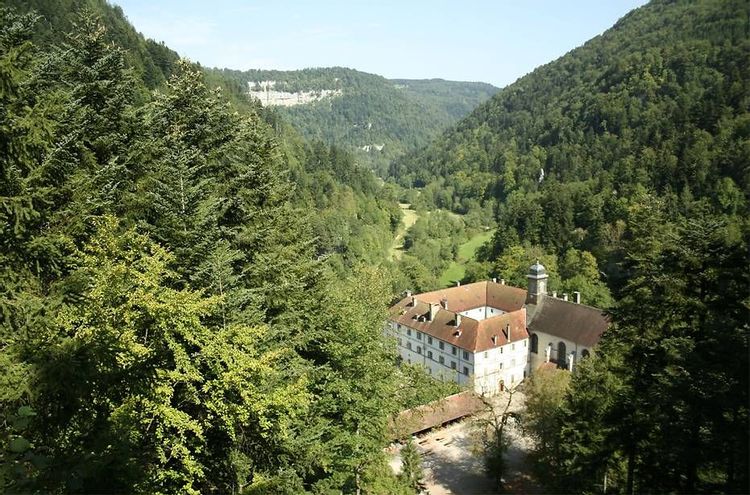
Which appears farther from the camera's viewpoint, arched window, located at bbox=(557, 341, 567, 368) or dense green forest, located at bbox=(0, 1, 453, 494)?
arched window, located at bbox=(557, 341, 567, 368)

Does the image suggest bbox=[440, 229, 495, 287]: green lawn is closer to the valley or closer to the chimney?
the chimney

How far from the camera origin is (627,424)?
17.3m

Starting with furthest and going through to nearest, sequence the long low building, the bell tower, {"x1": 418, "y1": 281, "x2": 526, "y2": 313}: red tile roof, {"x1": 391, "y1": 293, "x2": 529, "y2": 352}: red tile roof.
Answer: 1. {"x1": 418, "y1": 281, "x2": 526, "y2": 313}: red tile roof
2. the bell tower
3. {"x1": 391, "y1": 293, "x2": 529, "y2": 352}: red tile roof
4. the long low building

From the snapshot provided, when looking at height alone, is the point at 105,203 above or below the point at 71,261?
above

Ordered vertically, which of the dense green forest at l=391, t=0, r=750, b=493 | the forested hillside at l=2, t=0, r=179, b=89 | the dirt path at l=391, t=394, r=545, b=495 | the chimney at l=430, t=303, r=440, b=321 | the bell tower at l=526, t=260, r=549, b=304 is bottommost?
the dirt path at l=391, t=394, r=545, b=495

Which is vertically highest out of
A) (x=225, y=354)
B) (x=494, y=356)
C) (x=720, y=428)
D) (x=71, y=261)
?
(x=71, y=261)

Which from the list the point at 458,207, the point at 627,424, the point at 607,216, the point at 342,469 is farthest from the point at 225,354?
the point at 458,207

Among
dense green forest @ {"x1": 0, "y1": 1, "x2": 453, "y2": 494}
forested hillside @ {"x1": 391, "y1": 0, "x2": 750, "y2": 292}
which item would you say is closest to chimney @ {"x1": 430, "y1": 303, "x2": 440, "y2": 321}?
forested hillside @ {"x1": 391, "y1": 0, "x2": 750, "y2": 292}

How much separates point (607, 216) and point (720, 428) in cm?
7136

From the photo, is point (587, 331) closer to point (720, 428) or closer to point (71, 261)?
point (720, 428)

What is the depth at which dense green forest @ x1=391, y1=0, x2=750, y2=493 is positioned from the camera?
14.3 meters

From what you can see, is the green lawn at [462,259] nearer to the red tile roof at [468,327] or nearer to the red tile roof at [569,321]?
the red tile roof at [468,327]

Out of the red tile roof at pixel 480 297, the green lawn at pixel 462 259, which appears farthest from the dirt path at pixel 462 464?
the green lawn at pixel 462 259

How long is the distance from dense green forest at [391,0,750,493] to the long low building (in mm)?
7199
